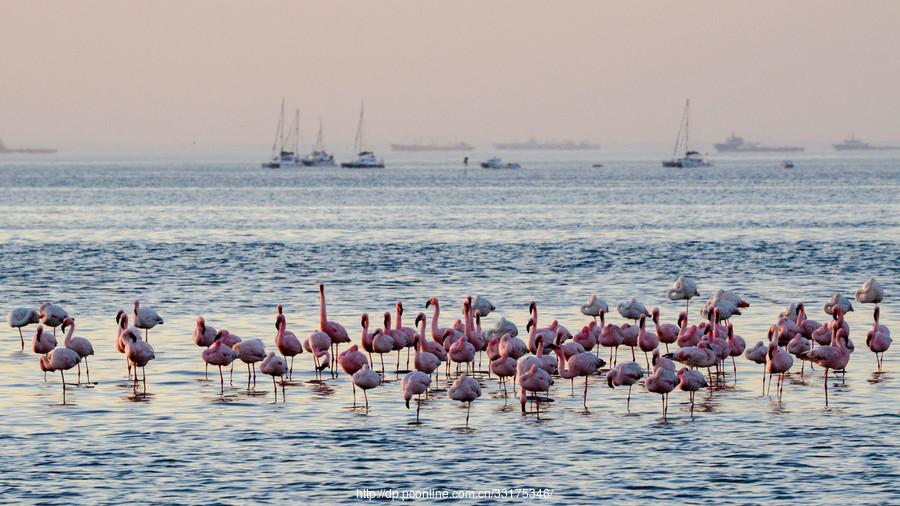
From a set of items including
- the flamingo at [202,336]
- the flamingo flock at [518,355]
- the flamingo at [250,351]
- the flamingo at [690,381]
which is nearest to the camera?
the flamingo at [690,381]

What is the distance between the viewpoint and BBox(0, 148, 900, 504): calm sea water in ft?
64.6

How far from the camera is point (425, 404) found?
24641 mm

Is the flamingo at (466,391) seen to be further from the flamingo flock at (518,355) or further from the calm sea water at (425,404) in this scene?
the calm sea water at (425,404)

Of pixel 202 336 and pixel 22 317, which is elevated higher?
pixel 202 336

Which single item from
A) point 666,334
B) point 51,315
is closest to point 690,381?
point 666,334

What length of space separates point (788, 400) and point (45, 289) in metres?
28.6

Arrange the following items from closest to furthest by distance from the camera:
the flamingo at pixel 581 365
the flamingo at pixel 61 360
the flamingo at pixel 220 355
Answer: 1. the flamingo at pixel 581 365
2. the flamingo at pixel 61 360
3. the flamingo at pixel 220 355

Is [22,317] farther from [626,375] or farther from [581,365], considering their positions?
[626,375]

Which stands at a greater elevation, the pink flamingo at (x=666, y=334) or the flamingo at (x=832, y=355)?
the flamingo at (x=832, y=355)

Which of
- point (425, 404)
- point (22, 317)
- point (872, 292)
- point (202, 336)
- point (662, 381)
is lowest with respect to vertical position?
point (425, 404)

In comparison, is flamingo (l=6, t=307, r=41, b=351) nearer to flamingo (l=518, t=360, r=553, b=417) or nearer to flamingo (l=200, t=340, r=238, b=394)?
flamingo (l=200, t=340, r=238, b=394)

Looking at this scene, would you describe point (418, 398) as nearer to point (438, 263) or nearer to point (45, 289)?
point (45, 289)

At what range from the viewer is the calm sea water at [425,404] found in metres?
19.7

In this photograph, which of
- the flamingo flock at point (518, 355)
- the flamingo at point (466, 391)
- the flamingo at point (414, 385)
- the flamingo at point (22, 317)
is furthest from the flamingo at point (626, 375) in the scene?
the flamingo at point (22, 317)
